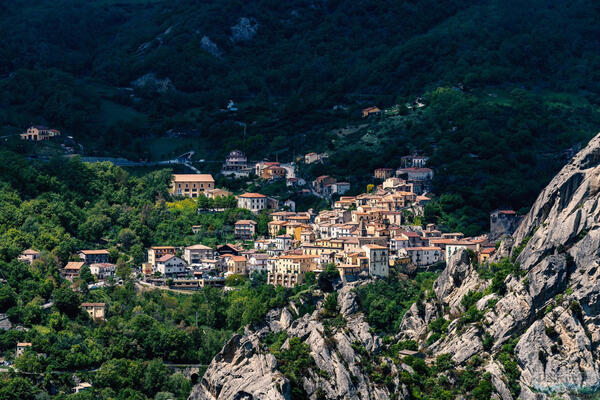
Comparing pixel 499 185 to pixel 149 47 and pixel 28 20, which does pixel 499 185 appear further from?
pixel 28 20

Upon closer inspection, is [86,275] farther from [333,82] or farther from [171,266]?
[333,82]

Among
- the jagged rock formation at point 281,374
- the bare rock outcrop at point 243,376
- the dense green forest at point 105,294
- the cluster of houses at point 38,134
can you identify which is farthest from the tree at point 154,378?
the cluster of houses at point 38,134

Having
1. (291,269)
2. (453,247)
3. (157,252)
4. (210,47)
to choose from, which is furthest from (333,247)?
(210,47)

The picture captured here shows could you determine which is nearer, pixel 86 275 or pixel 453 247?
pixel 453 247

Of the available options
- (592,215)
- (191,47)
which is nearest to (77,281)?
(592,215)

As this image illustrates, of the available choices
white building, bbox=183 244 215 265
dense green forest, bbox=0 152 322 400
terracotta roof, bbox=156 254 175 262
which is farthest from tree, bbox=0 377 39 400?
white building, bbox=183 244 215 265

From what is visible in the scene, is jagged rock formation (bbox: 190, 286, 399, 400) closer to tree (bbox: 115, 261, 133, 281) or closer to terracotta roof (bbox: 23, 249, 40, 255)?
tree (bbox: 115, 261, 133, 281)
